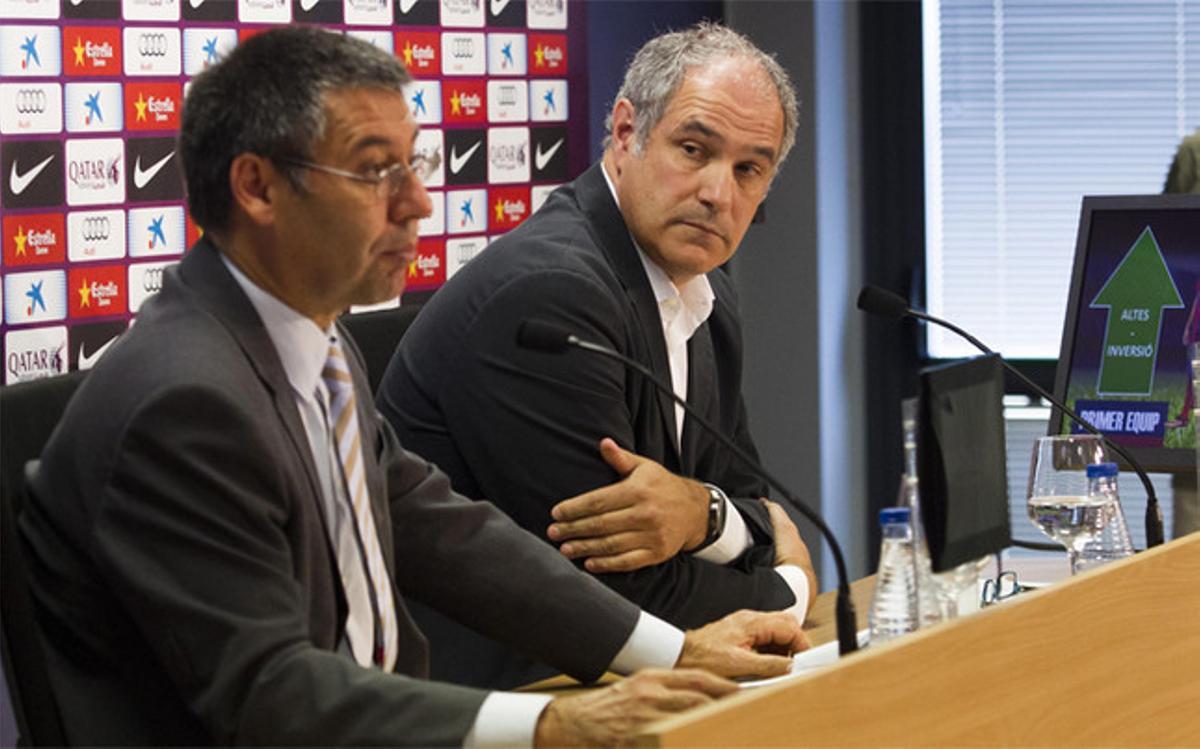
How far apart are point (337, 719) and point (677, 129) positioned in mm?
1305

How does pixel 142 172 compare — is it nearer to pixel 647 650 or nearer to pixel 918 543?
pixel 647 650

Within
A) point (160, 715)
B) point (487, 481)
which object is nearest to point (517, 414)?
point (487, 481)

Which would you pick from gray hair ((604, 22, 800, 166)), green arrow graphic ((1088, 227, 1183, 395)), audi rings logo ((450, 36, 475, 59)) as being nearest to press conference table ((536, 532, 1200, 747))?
green arrow graphic ((1088, 227, 1183, 395))

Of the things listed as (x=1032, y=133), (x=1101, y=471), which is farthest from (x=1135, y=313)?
(x=1032, y=133)

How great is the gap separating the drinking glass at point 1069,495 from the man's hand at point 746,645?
42 centimetres

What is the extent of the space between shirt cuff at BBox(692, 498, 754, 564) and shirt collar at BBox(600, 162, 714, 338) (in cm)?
32

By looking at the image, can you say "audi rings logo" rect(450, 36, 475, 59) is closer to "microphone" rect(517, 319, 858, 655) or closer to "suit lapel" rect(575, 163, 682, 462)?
"suit lapel" rect(575, 163, 682, 462)

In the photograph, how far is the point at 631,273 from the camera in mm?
2629

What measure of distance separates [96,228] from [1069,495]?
171 centimetres

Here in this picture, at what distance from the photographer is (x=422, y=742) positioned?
5.32 feet

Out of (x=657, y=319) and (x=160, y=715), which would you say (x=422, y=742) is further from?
(x=657, y=319)

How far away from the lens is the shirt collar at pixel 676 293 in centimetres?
269

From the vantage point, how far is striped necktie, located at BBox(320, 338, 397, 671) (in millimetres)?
1847

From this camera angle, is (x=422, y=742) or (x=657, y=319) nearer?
(x=422, y=742)
